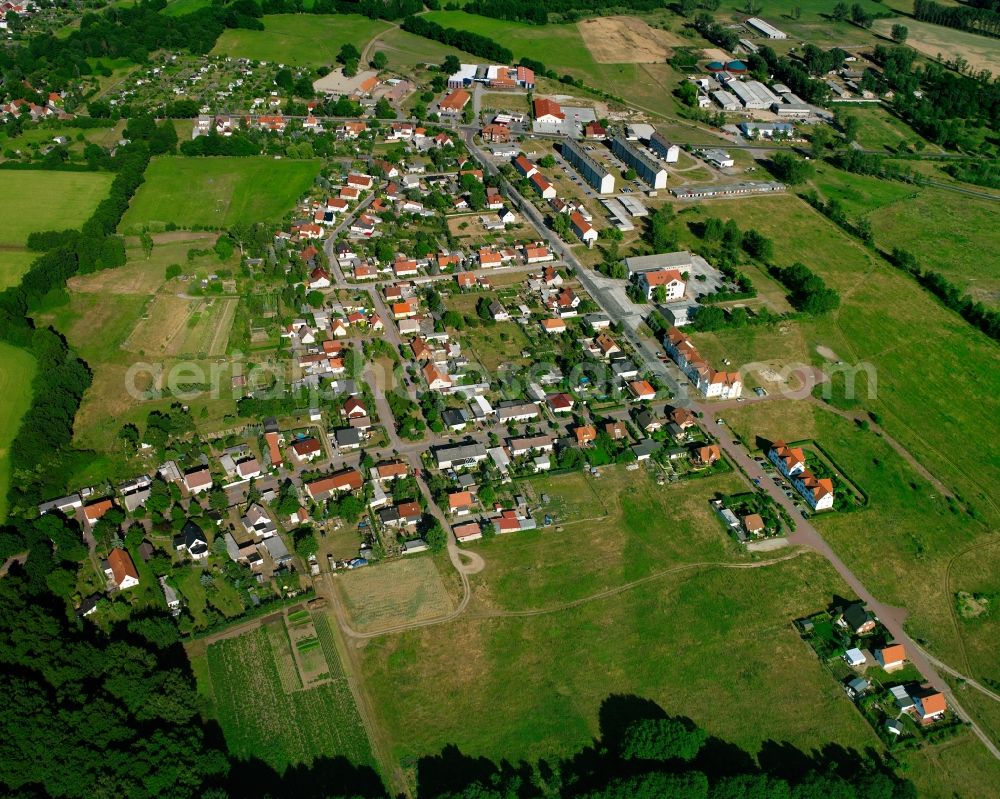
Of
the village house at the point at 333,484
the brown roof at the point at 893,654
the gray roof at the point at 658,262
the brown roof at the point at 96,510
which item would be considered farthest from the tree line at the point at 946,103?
the brown roof at the point at 96,510

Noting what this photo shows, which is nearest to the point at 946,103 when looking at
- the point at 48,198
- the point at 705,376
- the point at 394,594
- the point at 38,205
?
the point at 705,376

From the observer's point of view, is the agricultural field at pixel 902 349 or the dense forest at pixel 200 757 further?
the agricultural field at pixel 902 349

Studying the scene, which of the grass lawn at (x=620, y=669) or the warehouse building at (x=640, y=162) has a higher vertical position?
the warehouse building at (x=640, y=162)

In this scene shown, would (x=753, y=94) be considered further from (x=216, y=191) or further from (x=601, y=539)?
(x=601, y=539)

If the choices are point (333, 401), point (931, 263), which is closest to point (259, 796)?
point (333, 401)

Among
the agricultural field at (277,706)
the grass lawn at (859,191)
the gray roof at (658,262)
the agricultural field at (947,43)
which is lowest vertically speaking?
the agricultural field at (277,706)

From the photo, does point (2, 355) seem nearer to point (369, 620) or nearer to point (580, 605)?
point (369, 620)

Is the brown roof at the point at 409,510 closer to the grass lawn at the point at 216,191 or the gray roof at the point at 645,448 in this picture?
the gray roof at the point at 645,448
